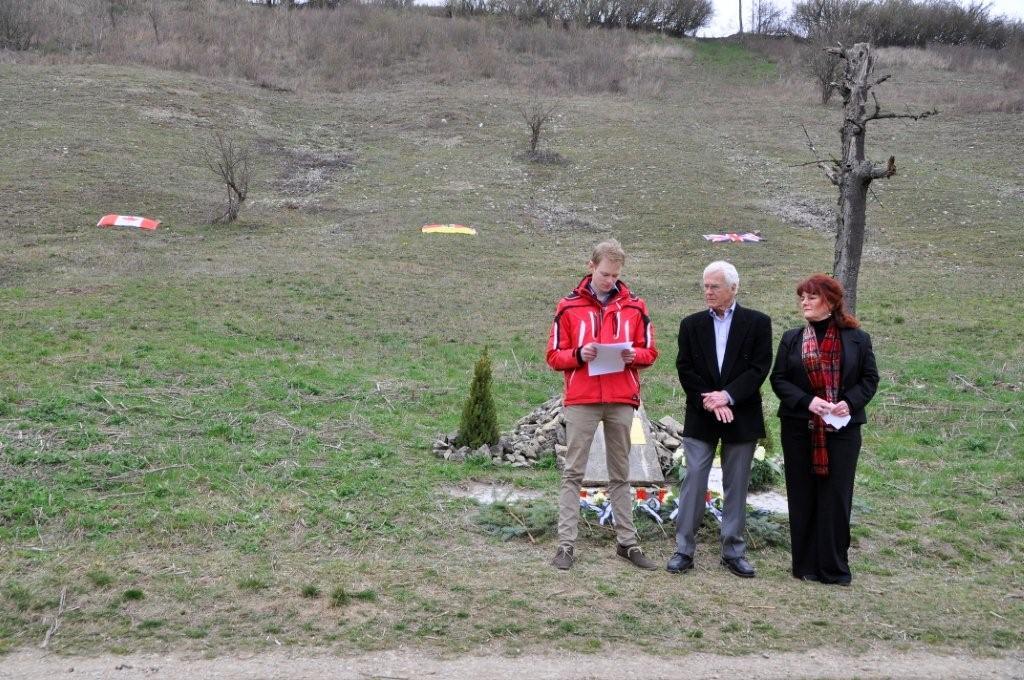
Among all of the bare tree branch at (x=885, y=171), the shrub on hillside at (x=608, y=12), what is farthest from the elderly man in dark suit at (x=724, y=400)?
the shrub on hillside at (x=608, y=12)

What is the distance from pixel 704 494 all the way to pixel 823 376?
0.96 m

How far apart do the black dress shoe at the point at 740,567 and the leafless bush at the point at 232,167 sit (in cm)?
1798

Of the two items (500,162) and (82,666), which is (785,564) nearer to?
(82,666)

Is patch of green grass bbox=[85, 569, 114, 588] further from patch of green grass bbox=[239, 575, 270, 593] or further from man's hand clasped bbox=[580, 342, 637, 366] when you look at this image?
man's hand clasped bbox=[580, 342, 637, 366]

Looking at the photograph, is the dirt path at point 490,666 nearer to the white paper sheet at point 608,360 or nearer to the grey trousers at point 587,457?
the grey trousers at point 587,457

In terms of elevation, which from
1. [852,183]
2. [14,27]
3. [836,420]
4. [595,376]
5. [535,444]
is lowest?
[535,444]

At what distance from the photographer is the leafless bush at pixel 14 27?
3628 cm

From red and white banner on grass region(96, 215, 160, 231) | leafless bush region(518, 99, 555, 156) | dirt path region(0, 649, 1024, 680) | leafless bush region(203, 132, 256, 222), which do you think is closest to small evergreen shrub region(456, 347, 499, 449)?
dirt path region(0, 649, 1024, 680)

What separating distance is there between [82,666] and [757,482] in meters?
4.85

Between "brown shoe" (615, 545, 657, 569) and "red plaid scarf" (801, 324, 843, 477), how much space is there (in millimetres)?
1084

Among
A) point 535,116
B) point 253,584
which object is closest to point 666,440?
point 253,584

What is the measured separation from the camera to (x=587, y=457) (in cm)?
515

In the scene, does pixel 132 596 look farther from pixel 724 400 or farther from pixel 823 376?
pixel 823 376

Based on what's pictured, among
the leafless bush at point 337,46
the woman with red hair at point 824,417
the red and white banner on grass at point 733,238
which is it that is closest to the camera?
the woman with red hair at point 824,417
